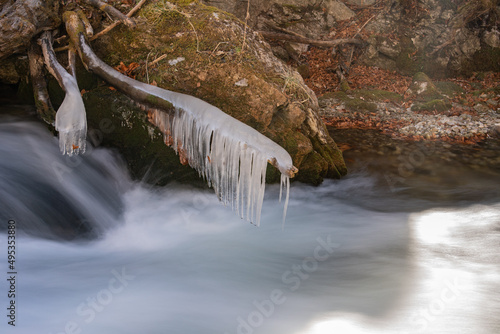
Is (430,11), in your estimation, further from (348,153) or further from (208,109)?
(208,109)

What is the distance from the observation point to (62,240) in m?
4.18

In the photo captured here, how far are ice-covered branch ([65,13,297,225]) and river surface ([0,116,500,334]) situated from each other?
0.70 meters

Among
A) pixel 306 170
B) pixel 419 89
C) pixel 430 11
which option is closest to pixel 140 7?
pixel 306 170

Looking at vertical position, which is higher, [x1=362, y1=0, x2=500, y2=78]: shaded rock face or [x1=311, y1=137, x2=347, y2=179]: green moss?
[x1=362, y1=0, x2=500, y2=78]: shaded rock face

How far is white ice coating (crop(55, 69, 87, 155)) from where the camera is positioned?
393cm

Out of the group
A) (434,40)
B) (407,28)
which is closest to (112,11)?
(407,28)

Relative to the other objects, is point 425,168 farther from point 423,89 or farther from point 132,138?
point 132,138

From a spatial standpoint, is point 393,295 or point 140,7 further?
point 140,7

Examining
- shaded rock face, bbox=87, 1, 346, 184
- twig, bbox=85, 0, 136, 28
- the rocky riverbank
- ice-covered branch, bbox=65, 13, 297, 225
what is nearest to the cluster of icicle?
ice-covered branch, bbox=65, 13, 297, 225

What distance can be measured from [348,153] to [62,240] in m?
4.73

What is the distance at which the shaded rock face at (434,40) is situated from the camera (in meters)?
10.3

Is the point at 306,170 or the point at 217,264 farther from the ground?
the point at 306,170

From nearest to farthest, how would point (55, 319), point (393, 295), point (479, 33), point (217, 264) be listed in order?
1. point (55, 319)
2. point (393, 295)
3. point (217, 264)
4. point (479, 33)

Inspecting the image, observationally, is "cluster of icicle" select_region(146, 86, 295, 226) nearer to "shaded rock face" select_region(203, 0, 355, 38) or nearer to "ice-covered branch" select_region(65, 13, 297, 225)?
"ice-covered branch" select_region(65, 13, 297, 225)
